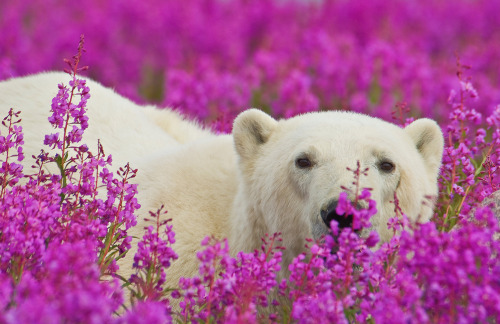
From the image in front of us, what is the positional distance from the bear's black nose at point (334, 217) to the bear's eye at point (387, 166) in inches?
22.3

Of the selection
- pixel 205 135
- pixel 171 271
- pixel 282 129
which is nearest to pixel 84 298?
pixel 171 271

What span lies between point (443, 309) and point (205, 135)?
3539 mm

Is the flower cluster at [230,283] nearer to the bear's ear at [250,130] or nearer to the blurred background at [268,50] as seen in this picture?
the bear's ear at [250,130]

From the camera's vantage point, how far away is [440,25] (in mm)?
15148

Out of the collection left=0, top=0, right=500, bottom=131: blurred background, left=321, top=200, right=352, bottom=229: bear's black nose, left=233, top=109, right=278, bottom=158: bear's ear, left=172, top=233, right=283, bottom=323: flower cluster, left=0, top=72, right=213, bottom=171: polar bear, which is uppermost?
left=0, top=0, right=500, bottom=131: blurred background

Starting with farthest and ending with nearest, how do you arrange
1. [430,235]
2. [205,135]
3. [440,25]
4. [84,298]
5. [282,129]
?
[440,25] < [205,135] < [282,129] < [430,235] < [84,298]

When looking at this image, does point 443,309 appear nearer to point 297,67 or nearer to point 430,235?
point 430,235

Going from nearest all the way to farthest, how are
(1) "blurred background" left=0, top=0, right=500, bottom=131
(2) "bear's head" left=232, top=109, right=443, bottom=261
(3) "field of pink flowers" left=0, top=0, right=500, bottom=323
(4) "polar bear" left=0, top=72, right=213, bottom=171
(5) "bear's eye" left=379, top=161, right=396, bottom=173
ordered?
(3) "field of pink flowers" left=0, top=0, right=500, bottom=323, (2) "bear's head" left=232, top=109, right=443, bottom=261, (5) "bear's eye" left=379, top=161, right=396, bottom=173, (4) "polar bear" left=0, top=72, right=213, bottom=171, (1) "blurred background" left=0, top=0, right=500, bottom=131

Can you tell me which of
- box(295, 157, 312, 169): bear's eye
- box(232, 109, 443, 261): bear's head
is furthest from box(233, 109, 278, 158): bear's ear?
box(295, 157, 312, 169): bear's eye

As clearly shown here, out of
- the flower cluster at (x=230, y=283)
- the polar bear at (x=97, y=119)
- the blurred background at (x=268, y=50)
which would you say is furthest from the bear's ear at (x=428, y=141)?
the blurred background at (x=268, y=50)

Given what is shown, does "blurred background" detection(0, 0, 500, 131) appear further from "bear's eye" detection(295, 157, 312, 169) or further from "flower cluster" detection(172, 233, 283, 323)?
"flower cluster" detection(172, 233, 283, 323)

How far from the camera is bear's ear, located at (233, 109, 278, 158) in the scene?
416 cm

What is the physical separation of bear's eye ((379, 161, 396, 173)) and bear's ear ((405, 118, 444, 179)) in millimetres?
450

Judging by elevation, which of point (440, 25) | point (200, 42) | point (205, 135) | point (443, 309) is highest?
point (440, 25)
